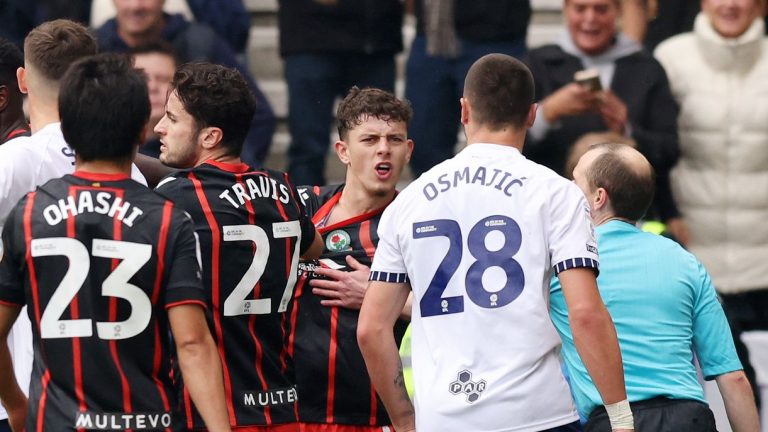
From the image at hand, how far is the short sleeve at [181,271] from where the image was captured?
14.1ft

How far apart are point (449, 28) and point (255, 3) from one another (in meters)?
2.32

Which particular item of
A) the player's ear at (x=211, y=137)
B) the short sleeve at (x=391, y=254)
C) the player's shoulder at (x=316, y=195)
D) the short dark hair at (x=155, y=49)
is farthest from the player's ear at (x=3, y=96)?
the short dark hair at (x=155, y=49)

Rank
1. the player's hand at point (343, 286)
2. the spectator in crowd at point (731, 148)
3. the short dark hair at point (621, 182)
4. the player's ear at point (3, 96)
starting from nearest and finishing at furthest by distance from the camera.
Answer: the short dark hair at point (621, 182) < the player's hand at point (343, 286) < the player's ear at point (3, 96) < the spectator in crowd at point (731, 148)

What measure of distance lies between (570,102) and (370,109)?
2.69 m

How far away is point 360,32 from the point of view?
9.02m

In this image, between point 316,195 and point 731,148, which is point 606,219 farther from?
point 731,148

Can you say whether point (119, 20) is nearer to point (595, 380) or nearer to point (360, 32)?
point (360, 32)

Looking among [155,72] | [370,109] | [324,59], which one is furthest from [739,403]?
[155,72]

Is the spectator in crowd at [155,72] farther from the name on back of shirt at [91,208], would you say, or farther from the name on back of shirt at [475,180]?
the name on back of shirt at [91,208]

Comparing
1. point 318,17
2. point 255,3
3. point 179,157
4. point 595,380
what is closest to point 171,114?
point 179,157

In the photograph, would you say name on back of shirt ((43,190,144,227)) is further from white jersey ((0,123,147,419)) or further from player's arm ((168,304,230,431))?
white jersey ((0,123,147,419))

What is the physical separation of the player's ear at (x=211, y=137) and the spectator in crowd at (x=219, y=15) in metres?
4.60

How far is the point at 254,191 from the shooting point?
502 cm

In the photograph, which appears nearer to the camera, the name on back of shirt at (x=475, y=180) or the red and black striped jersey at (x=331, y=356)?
the name on back of shirt at (x=475, y=180)
